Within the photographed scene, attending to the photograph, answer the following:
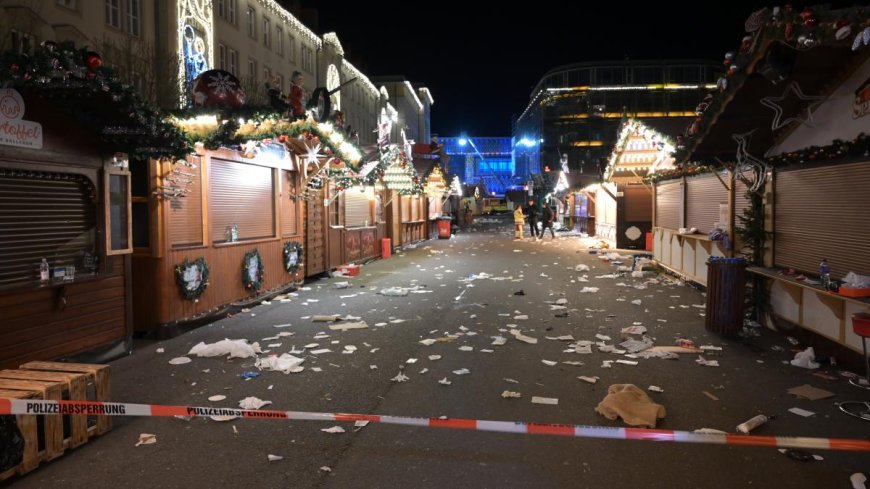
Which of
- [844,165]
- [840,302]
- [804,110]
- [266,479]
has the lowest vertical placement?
[266,479]

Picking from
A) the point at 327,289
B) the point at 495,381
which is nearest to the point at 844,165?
the point at 495,381

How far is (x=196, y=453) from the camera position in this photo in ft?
14.3

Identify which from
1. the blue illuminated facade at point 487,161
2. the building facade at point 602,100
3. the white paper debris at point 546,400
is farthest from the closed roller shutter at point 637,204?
the blue illuminated facade at point 487,161

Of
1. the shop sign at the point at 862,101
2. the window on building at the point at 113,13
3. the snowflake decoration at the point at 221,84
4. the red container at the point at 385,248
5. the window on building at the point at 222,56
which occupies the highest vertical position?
the window on building at the point at 222,56

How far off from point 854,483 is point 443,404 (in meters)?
3.25

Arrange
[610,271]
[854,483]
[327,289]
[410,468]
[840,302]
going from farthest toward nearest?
[610,271], [327,289], [840,302], [410,468], [854,483]

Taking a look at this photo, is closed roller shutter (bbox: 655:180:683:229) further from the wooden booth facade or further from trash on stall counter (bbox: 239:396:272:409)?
the wooden booth facade

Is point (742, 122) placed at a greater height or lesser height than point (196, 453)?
greater

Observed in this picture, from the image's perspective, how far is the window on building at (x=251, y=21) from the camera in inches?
1102

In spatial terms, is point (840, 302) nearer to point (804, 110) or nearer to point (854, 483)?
point (804, 110)

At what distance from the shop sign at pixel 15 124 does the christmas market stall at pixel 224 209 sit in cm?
177

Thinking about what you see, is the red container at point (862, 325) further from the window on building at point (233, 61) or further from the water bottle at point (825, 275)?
the window on building at point (233, 61)

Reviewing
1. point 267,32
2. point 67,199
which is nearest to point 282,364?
point 67,199

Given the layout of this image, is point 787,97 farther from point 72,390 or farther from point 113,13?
point 113,13
